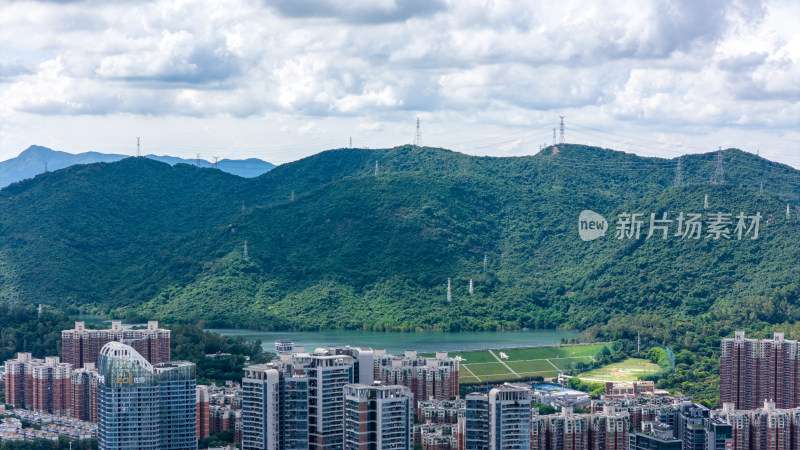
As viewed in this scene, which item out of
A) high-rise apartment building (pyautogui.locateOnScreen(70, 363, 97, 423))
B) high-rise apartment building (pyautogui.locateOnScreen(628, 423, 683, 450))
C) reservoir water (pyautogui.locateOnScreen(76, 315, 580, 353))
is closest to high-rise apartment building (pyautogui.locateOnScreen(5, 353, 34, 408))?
high-rise apartment building (pyautogui.locateOnScreen(70, 363, 97, 423))

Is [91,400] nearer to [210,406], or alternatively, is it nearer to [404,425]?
[210,406]

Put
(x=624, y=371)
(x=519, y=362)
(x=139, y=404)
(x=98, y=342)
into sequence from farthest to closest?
(x=519, y=362) → (x=624, y=371) → (x=98, y=342) → (x=139, y=404)

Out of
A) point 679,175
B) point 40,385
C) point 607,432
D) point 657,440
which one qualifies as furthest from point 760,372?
point 679,175

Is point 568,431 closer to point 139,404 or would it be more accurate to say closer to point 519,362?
point 139,404

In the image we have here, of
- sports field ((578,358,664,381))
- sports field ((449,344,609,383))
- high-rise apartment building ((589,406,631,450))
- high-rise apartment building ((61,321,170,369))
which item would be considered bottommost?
sports field ((578,358,664,381))

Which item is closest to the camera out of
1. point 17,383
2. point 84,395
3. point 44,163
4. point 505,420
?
point 505,420

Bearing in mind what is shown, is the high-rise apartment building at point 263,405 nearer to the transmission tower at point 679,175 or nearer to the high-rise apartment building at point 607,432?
the high-rise apartment building at point 607,432

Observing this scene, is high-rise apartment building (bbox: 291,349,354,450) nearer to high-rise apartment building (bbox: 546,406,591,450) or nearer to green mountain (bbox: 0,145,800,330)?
high-rise apartment building (bbox: 546,406,591,450)
